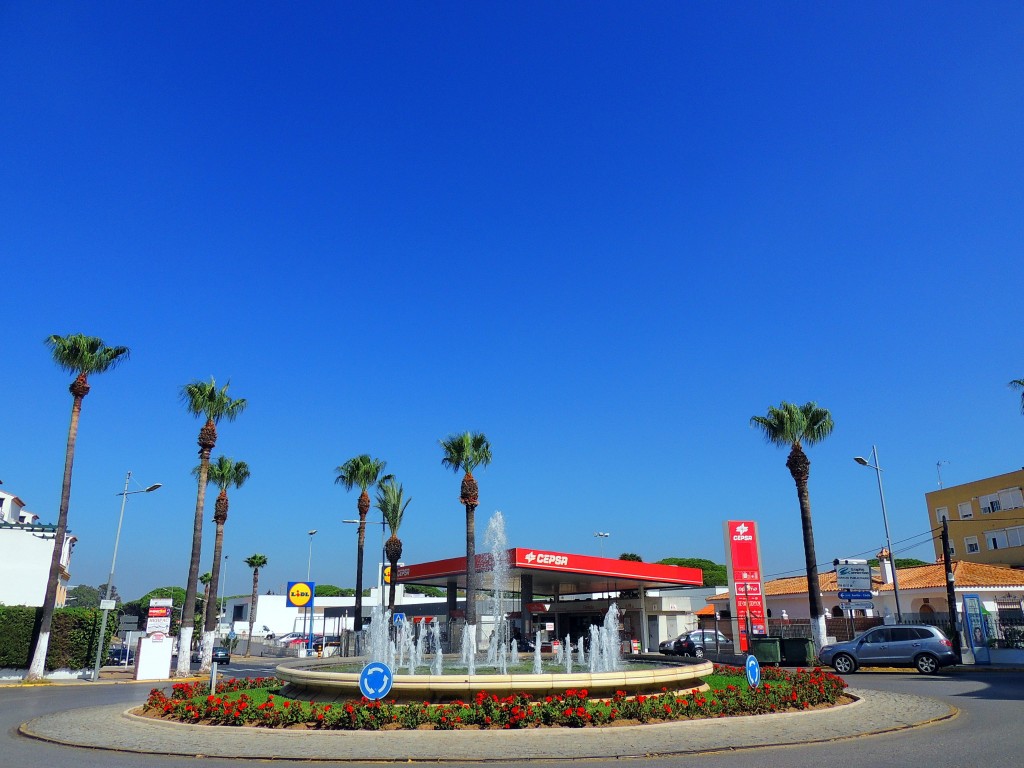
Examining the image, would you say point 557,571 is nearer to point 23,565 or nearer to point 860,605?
point 860,605

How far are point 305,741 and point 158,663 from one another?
75.3 feet

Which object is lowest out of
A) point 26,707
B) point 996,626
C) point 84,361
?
point 26,707

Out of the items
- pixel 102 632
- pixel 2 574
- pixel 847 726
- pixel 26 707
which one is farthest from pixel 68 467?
pixel 847 726

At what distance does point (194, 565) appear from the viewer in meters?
34.2

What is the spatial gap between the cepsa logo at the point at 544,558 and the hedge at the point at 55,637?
20.2 meters

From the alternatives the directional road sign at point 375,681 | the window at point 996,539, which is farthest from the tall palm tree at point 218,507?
the window at point 996,539

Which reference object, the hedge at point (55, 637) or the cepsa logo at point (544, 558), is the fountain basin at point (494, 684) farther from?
the hedge at point (55, 637)

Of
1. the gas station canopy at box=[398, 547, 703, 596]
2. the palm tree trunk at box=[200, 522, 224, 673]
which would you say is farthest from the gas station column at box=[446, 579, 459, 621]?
the palm tree trunk at box=[200, 522, 224, 673]

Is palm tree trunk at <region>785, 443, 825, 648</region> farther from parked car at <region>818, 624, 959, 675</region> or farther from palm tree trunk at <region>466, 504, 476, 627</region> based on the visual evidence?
palm tree trunk at <region>466, 504, 476, 627</region>

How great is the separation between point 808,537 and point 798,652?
7793 millimetres

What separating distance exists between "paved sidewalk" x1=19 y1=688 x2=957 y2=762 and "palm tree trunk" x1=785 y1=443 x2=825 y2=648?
703 inches

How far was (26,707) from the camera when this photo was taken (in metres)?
19.7

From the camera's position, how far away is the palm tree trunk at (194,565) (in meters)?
32.2

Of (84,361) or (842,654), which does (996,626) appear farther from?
(84,361)
